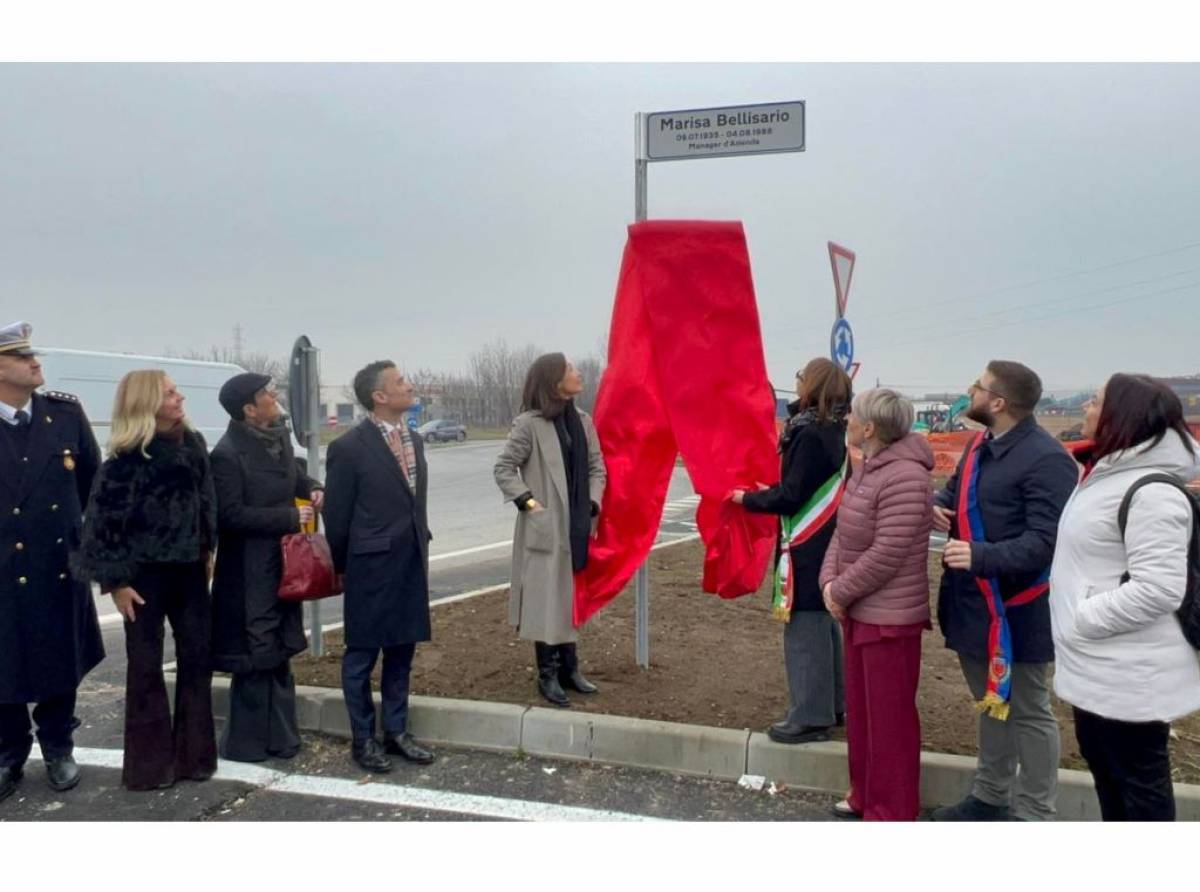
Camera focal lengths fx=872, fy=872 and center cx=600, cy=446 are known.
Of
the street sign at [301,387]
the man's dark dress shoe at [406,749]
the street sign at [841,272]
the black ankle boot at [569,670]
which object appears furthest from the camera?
the street sign at [841,272]

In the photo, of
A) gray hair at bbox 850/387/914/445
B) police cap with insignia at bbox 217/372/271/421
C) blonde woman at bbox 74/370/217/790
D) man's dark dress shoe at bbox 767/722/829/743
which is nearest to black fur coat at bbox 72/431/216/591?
blonde woman at bbox 74/370/217/790

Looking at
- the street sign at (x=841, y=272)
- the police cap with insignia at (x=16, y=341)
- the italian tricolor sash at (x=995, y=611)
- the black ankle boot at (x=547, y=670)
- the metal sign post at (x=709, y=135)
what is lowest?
the black ankle boot at (x=547, y=670)

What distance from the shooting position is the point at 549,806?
3.82 m

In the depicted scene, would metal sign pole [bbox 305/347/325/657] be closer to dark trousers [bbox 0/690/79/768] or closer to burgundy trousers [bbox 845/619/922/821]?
dark trousers [bbox 0/690/79/768]

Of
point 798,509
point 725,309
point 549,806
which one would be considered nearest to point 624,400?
point 725,309

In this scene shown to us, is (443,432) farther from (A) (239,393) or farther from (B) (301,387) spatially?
(A) (239,393)

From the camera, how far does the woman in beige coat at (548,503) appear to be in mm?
4645

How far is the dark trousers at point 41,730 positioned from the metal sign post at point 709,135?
2.94m

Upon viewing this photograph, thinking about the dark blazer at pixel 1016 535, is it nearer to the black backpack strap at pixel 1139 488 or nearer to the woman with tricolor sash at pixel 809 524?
the black backpack strap at pixel 1139 488

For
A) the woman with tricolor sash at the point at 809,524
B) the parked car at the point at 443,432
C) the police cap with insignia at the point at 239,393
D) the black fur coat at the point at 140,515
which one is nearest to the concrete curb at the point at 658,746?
the woman with tricolor sash at the point at 809,524

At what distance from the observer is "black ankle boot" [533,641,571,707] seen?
15.4ft

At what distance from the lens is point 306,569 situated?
4242 millimetres

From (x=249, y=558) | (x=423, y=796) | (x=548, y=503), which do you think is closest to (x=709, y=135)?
(x=548, y=503)

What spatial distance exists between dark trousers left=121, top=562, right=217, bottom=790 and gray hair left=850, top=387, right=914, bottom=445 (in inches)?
124
